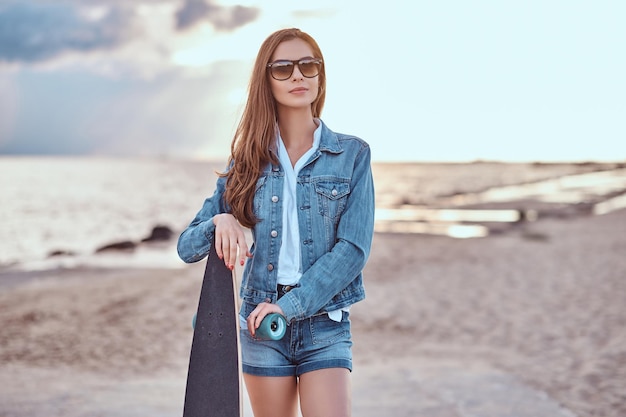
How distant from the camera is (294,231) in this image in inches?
103

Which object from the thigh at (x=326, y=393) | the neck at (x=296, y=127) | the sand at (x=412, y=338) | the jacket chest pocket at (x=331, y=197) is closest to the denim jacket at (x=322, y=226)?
the jacket chest pocket at (x=331, y=197)

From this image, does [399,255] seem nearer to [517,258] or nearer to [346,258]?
[517,258]

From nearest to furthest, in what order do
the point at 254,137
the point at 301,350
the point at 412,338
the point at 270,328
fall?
the point at 270,328, the point at 301,350, the point at 254,137, the point at 412,338

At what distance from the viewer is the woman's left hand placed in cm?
240

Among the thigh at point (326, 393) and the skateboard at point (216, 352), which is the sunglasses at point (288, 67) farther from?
the thigh at point (326, 393)

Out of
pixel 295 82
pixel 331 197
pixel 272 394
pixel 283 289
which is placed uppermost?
pixel 295 82

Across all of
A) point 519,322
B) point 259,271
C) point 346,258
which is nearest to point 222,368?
point 259,271

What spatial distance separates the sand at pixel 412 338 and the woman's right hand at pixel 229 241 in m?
3.20

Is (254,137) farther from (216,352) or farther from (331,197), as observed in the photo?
(216,352)

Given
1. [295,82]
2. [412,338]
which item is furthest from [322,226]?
[412,338]

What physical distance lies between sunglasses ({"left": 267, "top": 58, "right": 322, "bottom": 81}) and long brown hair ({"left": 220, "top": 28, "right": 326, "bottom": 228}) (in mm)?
50

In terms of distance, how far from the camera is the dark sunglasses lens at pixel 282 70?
2645mm

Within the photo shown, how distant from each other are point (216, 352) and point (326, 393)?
0.43 meters

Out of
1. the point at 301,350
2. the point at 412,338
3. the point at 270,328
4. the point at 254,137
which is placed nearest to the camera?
the point at 270,328
